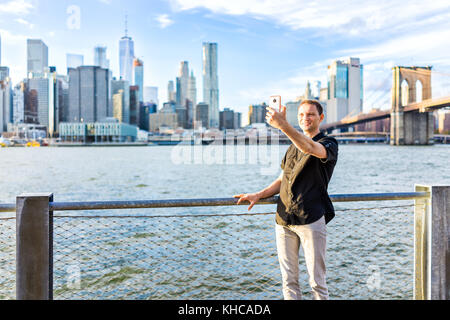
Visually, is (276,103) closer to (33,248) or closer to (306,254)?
(306,254)

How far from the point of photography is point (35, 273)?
2467mm

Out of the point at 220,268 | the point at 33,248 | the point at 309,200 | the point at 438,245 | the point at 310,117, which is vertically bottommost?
the point at 220,268

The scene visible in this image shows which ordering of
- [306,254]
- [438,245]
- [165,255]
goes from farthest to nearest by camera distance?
[165,255] → [438,245] → [306,254]

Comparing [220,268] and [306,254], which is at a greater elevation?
[306,254]

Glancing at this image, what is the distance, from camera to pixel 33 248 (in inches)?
96.8

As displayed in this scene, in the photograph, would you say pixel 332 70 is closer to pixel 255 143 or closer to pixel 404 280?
pixel 255 143

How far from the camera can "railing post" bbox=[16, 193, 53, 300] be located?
8.03 ft

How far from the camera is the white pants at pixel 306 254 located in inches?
98.3

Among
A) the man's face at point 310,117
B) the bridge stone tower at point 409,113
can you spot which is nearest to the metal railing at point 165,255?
the man's face at point 310,117

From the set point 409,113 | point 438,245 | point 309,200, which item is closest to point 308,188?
point 309,200

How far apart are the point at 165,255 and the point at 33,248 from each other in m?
5.96

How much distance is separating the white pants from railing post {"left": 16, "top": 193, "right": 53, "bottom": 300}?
60.5 inches
